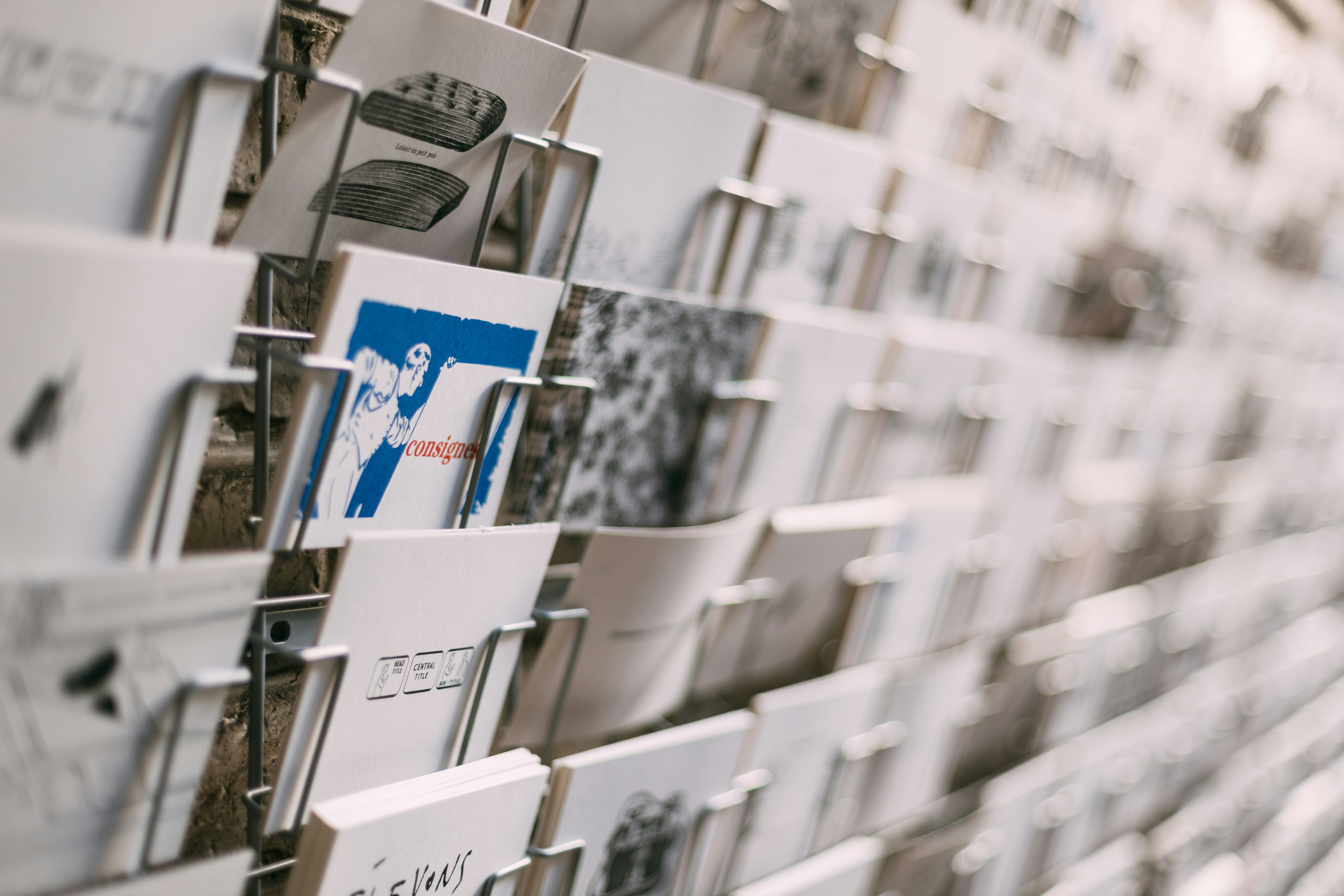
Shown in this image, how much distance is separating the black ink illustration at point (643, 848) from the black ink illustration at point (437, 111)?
491 mm

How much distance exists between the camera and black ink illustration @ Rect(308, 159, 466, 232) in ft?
1.45

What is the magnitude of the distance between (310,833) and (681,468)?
0.35 m

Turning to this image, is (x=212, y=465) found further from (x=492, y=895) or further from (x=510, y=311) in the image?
(x=492, y=895)

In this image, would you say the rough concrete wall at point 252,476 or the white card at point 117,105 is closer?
the white card at point 117,105

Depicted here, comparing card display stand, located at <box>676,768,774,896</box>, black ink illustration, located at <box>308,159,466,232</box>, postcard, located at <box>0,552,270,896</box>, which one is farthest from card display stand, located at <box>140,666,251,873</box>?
card display stand, located at <box>676,768,774,896</box>

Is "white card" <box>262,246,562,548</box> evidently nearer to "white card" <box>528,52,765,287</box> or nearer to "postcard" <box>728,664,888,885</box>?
"white card" <box>528,52,765,287</box>

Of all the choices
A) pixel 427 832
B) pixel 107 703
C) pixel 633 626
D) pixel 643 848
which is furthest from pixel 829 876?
pixel 107 703

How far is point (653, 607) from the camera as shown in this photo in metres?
0.67

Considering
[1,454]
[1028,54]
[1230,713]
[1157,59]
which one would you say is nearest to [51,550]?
[1,454]

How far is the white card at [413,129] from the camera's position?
0.41m

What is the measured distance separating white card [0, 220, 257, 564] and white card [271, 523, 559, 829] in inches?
4.4

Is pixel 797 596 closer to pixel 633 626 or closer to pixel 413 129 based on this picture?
pixel 633 626

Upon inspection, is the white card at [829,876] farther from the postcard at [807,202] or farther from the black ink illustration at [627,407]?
the postcard at [807,202]

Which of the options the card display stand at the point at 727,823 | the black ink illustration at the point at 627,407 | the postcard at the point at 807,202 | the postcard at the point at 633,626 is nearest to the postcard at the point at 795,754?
the card display stand at the point at 727,823
